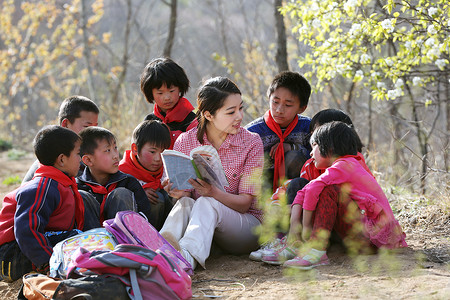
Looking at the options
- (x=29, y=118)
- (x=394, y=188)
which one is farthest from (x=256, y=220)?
(x=29, y=118)

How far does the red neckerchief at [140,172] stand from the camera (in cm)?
414

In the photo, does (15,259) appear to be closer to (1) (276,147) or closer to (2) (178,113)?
(2) (178,113)

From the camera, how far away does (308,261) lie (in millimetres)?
3246

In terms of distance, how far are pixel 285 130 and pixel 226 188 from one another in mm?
757

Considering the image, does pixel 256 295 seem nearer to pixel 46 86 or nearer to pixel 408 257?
pixel 408 257

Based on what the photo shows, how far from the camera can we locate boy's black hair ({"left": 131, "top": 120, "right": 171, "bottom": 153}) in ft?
13.5

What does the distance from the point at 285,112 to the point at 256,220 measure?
0.90m

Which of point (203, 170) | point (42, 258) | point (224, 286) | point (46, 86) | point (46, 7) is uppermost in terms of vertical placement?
point (46, 7)

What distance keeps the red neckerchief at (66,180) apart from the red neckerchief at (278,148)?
149 cm

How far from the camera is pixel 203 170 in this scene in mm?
3496

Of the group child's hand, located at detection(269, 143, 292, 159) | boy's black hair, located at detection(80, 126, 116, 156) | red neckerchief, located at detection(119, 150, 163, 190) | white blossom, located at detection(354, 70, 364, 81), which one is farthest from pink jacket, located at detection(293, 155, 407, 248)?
white blossom, located at detection(354, 70, 364, 81)

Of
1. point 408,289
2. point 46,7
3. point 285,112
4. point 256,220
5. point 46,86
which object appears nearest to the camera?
point 408,289

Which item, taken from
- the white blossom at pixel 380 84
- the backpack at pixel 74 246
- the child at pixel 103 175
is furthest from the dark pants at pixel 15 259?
the white blossom at pixel 380 84

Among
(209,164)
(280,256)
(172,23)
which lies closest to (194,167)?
(209,164)
